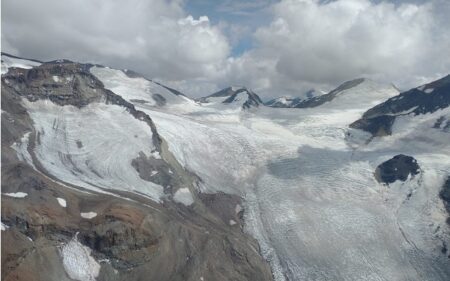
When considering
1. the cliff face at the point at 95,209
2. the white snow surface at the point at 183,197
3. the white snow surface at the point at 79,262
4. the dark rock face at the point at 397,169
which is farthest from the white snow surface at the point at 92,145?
the dark rock face at the point at 397,169

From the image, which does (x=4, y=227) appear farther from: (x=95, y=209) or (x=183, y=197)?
(x=183, y=197)

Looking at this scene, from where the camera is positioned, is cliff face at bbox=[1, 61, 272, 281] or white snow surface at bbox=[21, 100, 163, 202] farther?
white snow surface at bbox=[21, 100, 163, 202]

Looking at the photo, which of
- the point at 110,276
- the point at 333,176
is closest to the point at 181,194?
the point at 110,276

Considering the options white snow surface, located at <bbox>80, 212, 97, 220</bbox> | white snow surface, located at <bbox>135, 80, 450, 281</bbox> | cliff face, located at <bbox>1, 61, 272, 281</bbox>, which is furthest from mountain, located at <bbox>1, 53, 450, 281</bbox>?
white snow surface, located at <bbox>135, 80, 450, 281</bbox>

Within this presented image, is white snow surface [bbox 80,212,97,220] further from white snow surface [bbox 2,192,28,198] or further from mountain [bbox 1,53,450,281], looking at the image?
white snow surface [bbox 2,192,28,198]

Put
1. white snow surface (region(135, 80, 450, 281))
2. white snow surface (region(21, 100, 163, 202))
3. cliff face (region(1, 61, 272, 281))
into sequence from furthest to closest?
white snow surface (region(21, 100, 163, 202)) < white snow surface (region(135, 80, 450, 281)) < cliff face (region(1, 61, 272, 281))

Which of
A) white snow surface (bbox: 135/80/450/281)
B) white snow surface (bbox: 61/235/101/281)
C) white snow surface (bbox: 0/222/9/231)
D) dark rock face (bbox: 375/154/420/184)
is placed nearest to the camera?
white snow surface (bbox: 0/222/9/231)

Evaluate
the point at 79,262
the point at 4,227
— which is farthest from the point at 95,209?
the point at 4,227

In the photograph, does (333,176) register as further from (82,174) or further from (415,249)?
(82,174)
